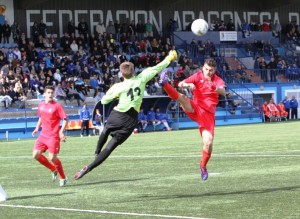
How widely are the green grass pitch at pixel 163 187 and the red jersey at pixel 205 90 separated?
1.38m

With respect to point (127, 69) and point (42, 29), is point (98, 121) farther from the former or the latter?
point (127, 69)

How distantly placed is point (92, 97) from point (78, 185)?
29.7 meters

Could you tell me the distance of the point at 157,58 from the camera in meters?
50.1

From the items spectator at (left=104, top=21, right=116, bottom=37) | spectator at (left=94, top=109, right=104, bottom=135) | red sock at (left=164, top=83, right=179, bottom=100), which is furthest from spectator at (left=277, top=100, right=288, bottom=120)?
red sock at (left=164, top=83, right=179, bottom=100)

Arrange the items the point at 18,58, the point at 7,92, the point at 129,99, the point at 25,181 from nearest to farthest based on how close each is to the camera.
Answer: the point at 129,99, the point at 25,181, the point at 7,92, the point at 18,58

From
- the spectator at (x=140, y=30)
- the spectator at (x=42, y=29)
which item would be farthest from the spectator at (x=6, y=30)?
the spectator at (x=140, y=30)

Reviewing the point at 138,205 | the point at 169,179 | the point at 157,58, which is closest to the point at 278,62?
the point at 157,58

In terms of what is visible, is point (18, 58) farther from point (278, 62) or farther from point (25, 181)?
point (25, 181)

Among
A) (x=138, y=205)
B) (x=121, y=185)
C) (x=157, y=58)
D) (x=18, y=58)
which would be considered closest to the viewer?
(x=138, y=205)

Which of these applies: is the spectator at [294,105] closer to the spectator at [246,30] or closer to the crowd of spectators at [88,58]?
the crowd of spectators at [88,58]

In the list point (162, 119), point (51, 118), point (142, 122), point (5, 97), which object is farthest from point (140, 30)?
point (51, 118)

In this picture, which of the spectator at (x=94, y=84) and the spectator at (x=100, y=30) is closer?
the spectator at (x=94, y=84)

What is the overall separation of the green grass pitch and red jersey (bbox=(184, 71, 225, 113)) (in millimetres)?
1383

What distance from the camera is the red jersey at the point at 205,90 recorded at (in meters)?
14.5
